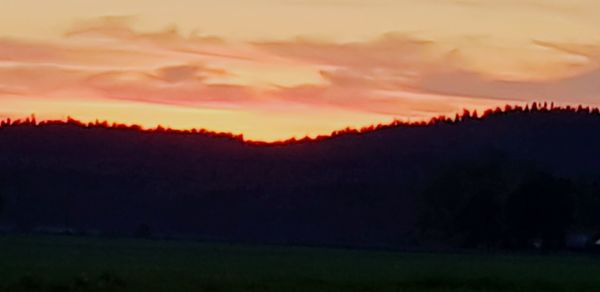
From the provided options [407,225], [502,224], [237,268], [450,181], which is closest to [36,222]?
[407,225]

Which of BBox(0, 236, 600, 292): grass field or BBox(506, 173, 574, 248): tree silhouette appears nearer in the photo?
BBox(0, 236, 600, 292): grass field

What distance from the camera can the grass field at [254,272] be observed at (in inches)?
1684

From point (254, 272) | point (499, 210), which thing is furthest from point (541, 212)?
point (254, 272)

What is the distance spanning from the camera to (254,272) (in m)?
54.8

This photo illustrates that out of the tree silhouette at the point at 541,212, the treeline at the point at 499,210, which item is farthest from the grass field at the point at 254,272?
the treeline at the point at 499,210

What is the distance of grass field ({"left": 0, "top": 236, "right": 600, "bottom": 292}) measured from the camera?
42781mm

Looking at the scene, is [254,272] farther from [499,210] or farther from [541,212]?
[499,210]

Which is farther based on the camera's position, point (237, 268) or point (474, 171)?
point (474, 171)

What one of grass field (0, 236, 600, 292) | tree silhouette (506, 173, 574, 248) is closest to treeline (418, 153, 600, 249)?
tree silhouette (506, 173, 574, 248)

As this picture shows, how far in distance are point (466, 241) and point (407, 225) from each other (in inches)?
2784

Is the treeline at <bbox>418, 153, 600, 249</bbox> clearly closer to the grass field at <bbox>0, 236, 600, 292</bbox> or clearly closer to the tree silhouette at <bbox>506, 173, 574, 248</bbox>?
the tree silhouette at <bbox>506, 173, 574, 248</bbox>

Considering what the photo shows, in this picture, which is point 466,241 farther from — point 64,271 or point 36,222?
point 36,222

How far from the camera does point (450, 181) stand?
12988 cm

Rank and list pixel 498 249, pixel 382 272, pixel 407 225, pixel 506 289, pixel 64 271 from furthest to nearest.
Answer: pixel 407 225, pixel 498 249, pixel 382 272, pixel 64 271, pixel 506 289
